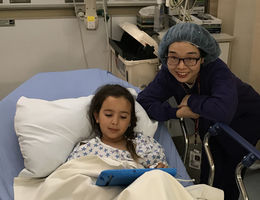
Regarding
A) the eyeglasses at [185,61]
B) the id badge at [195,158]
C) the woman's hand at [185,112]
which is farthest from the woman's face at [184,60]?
the id badge at [195,158]

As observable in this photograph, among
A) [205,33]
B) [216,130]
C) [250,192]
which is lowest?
[250,192]

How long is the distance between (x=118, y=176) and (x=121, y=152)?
1.24 feet

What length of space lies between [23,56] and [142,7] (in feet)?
3.89

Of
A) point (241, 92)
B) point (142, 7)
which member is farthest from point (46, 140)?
point (142, 7)

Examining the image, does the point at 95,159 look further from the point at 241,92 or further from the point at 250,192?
the point at 250,192

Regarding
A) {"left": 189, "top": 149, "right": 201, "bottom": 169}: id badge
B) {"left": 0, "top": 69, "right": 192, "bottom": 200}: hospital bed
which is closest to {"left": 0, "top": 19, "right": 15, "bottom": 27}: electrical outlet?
{"left": 0, "top": 69, "right": 192, "bottom": 200}: hospital bed

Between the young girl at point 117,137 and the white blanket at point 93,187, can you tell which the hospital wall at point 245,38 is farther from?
the white blanket at point 93,187

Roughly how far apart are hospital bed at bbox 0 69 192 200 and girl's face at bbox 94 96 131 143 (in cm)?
32

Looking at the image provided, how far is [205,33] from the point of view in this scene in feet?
5.28

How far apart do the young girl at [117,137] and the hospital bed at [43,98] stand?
14 centimetres

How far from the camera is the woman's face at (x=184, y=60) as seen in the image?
158 cm

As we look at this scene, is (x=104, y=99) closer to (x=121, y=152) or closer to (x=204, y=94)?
(x=121, y=152)

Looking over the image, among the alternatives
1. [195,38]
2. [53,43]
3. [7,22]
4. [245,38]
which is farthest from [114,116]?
[7,22]

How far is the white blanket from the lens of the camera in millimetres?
1187
